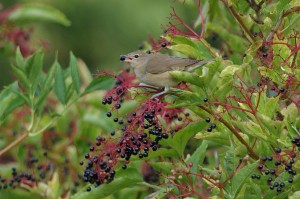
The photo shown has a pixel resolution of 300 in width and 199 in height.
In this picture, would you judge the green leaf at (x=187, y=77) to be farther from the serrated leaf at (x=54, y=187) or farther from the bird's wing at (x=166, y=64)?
the serrated leaf at (x=54, y=187)

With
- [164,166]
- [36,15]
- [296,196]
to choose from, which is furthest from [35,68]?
[296,196]

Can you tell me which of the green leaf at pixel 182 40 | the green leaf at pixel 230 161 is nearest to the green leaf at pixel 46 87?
the green leaf at pixel 182 40

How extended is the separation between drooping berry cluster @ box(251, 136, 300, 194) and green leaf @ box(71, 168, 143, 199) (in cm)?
44

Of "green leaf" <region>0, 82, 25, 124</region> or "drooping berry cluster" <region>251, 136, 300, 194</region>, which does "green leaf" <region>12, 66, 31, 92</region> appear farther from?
"drooping berry cluster" <region>251, 136, 300, 194</region>

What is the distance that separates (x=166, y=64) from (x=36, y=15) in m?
1.45

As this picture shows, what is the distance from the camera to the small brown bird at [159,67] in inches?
97.7

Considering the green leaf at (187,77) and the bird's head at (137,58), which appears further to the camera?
the bird's head at (137,58)

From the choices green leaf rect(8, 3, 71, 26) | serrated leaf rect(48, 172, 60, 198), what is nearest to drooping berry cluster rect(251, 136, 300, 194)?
serrated leaf rect(48, 172, 60, 198)

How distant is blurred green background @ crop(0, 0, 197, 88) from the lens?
39.0 feet

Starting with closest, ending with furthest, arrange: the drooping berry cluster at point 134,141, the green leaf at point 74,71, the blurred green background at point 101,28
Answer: the drooping berry cluster at point 134,141 < the green leaf at point 74,71 < the blurred green background at point 101,28

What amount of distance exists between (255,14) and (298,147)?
0.60 metres

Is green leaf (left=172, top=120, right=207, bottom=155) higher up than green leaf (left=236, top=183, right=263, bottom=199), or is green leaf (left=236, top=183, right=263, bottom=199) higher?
green leaf (left=172, top=120, right=207, bottom=155)

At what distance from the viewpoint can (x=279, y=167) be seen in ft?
7.48

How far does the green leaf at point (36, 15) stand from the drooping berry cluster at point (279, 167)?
196 centimetres
